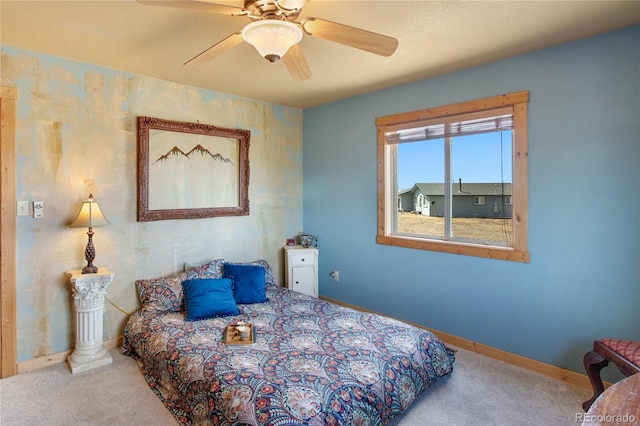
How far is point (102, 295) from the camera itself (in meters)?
2.85

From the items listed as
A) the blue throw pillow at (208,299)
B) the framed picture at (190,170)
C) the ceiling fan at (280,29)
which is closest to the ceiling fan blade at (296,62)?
the ceiling fan at (280,29)

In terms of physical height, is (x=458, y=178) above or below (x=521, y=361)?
above

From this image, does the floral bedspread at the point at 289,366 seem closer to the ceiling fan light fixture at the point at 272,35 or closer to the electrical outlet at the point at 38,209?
the electrical outlet at the point at 38,209

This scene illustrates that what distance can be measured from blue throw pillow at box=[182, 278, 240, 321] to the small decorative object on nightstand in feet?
2.15

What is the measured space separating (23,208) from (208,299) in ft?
5.27

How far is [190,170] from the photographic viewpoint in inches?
141

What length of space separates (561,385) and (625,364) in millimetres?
755

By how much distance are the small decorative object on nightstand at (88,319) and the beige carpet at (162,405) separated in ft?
0.27

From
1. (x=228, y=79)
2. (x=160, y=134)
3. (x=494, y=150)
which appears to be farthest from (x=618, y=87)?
(x=160, y=134)

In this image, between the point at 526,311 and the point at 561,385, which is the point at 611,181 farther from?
the point at 561,385

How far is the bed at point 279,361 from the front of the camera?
175 cm

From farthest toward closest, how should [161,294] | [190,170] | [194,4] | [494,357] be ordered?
[190,170], [161,294], [494,357], [194,4]
